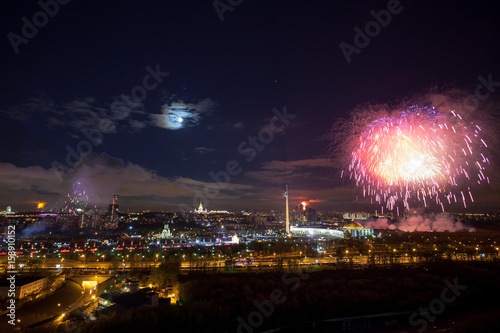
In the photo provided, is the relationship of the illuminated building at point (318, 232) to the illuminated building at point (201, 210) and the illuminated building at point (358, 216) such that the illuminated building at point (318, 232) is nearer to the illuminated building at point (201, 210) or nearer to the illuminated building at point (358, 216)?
the illuminated building at point (358, 216)

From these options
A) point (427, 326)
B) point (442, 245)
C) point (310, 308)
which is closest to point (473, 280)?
point (427, 326)

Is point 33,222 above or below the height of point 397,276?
above

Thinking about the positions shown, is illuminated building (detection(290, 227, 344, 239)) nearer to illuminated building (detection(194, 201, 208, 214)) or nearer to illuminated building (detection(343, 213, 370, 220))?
illuminated building (detection(343, 213, 370, 220))

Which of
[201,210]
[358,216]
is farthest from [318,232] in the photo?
[201,210]

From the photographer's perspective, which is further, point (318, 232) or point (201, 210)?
point (201, 210)

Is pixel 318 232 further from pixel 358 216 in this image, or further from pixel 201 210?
pixel 201 210

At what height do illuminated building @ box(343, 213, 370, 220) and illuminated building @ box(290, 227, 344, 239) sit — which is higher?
illuminated building @ box(343, 213, 370, 220)

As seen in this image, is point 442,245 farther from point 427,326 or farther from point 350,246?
point 427,326

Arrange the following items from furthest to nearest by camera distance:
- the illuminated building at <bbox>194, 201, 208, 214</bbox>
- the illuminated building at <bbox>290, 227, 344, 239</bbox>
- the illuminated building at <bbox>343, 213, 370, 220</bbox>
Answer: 1. the illuminated building at <bbox>194, 201, 208, 214</bbox>
2. the illuminated building at <bbox>343, 213, 370, 220</bbox>
3. the illuminated building at <bbox>290, 227, 344, 239</bbox>

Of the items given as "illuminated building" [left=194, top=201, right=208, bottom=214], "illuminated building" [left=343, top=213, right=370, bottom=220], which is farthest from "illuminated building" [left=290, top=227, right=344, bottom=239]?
"illuminated building" [left=194, top=201, right=208, bottom=214]

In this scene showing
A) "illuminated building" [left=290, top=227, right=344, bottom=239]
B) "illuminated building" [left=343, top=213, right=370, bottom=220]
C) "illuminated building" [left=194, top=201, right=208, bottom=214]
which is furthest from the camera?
"illuminated building" [left=194, top=201, right=208, bottom=214]

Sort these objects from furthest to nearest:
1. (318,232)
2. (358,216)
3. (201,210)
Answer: (201,210) → (358,216) → (318,232)
